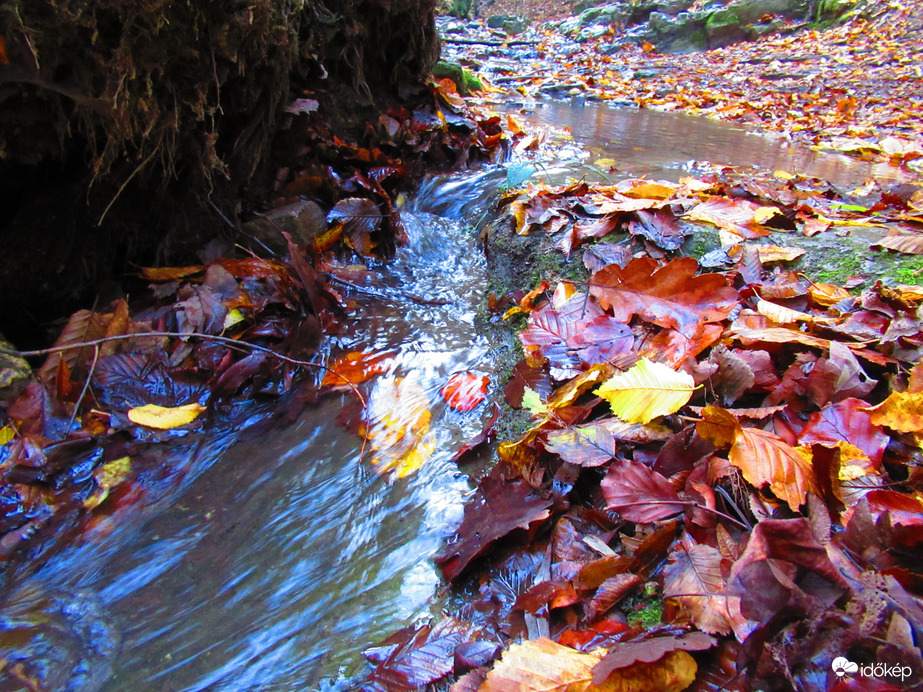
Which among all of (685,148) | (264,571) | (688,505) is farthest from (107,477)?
(685,148)

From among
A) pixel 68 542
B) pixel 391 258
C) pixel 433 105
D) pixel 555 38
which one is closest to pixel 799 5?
pixel 555 38

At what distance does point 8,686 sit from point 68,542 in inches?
20.0

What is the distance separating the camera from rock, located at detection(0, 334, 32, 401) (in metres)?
1.98

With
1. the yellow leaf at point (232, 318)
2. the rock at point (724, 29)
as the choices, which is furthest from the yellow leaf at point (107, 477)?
the rock at point (724, 29)

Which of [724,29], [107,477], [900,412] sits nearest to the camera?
[900,412]

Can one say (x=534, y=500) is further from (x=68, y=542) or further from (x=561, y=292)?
(x=68, y=542)

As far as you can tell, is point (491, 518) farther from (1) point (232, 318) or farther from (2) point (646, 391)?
(1) point (232, 318)

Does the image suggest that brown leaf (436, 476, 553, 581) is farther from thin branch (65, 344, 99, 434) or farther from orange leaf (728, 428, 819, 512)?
thin branch (65, 344, 99, 434)

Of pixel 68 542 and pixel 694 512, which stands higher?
pixel 694 512

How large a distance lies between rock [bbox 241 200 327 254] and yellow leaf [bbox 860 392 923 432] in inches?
115

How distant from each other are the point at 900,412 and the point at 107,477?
252 centimetres

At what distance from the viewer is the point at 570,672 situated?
975 mm

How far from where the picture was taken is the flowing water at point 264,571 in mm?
1335

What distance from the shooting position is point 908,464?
1.08m
